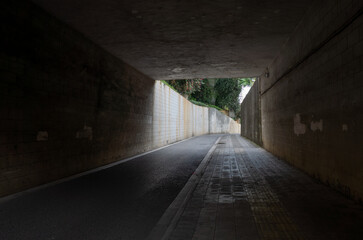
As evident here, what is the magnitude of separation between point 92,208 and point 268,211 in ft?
9.77

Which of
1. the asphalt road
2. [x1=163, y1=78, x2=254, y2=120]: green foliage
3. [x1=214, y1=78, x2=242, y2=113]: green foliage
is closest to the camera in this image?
the asphalt road

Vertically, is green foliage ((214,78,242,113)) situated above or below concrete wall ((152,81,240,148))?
above

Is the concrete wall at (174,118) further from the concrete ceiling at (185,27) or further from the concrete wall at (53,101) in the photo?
the concrete ceiling at (185,27)

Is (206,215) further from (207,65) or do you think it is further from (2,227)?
(207,65)

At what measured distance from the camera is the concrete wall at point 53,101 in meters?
5.25

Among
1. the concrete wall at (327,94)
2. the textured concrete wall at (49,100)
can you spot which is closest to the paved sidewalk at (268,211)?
the concrete wall at (327,94)

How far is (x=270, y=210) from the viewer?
13.4 feet

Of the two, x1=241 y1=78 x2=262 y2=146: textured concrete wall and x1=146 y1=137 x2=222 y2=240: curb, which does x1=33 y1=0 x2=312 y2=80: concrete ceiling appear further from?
x1=241 y1=78 x2=262 y2=146: textured concrete wall

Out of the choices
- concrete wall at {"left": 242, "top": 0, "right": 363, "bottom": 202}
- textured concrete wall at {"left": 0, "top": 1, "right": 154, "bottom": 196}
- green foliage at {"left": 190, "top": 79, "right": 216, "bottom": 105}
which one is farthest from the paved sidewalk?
green foliage at {"left": 190, "top": 79, "right": 216, "bottom": 105}

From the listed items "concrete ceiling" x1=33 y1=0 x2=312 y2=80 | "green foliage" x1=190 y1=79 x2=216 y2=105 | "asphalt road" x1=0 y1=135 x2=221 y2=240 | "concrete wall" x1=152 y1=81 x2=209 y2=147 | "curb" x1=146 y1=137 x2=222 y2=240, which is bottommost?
"asphalt road" x1=0 y1=135 x2=221 y2=240

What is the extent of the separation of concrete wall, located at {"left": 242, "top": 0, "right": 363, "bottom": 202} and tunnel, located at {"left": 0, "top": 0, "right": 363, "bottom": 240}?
37mm

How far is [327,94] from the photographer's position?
5.47 m

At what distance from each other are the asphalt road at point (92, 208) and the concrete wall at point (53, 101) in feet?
2.55

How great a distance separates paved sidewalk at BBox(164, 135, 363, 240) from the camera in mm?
3229
